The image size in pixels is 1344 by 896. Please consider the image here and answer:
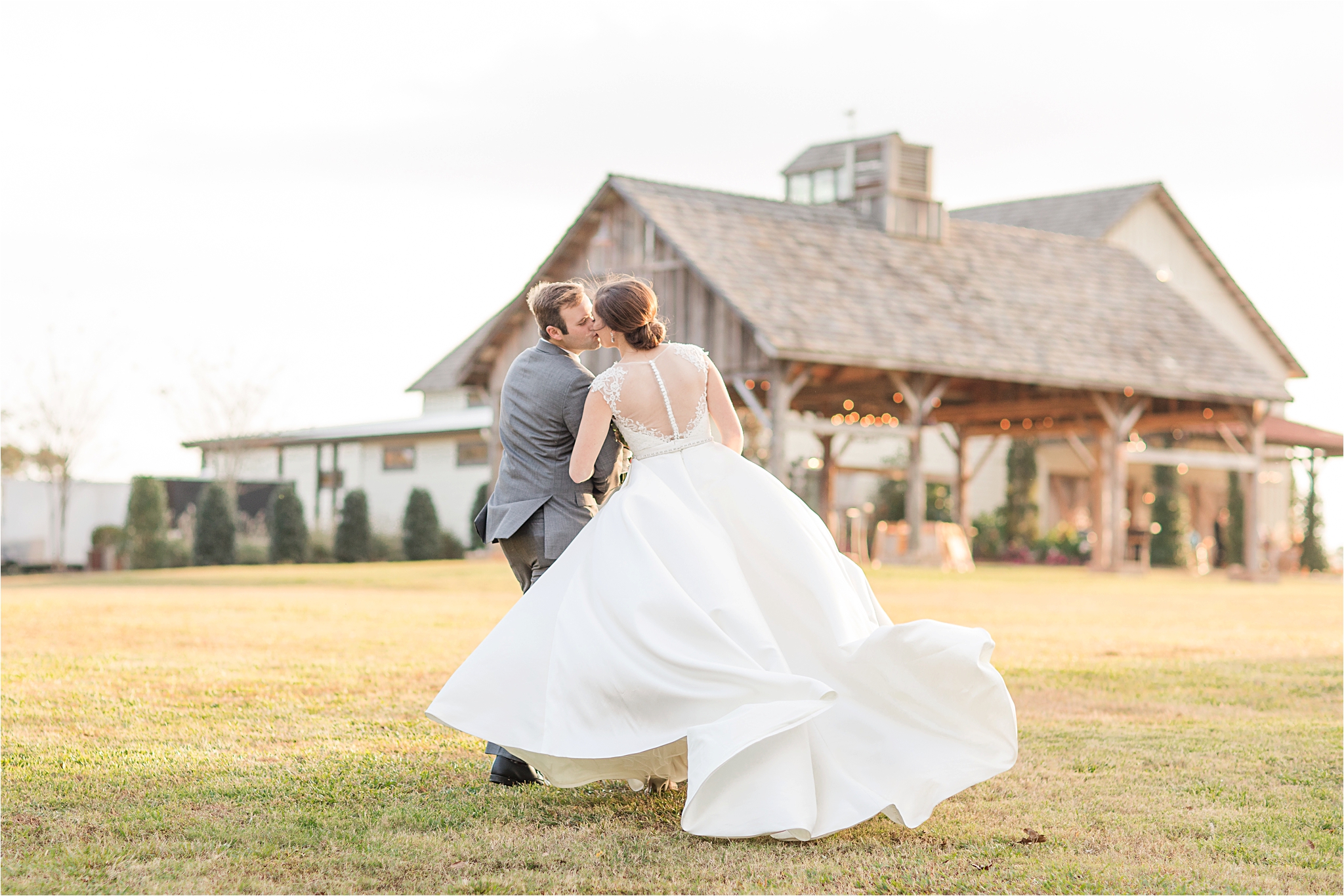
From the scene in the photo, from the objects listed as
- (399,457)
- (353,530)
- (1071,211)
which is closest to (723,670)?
(353,530)

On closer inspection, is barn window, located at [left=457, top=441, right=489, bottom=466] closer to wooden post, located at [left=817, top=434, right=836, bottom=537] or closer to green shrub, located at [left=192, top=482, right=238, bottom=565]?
green shrub, located at [left=192, top=482, right=238, bottom=565]

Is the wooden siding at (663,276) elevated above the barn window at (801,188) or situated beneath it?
Answer: situated beneath

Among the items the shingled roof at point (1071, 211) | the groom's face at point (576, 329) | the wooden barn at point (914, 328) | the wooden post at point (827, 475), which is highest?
the shingled roof at point (1071, 211)

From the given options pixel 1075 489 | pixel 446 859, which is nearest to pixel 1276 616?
pixel 446 859

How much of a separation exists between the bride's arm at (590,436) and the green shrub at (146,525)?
20871mm

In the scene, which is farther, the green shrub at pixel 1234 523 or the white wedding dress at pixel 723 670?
the green shrub at pixel 1234 523

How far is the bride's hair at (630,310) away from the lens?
4.64 m

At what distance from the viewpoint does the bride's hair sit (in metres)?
4.64

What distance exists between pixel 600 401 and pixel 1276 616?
40.0 feet

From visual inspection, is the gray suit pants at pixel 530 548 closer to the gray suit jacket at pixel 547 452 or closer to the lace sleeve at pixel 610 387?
the gray suit jacket at pixel 547 452

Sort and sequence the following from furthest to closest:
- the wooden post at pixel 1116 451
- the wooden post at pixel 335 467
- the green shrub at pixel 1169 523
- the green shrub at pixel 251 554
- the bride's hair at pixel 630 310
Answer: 1. the wooden post at pixel 335 467
2. the green shrub at pixel 1169 523
3. the green shrub at pixel 251 554
4. the wooden post at pixel 1116 451
5. the bride's hair at pixel 630 310

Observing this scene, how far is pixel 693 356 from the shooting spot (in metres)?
4.77

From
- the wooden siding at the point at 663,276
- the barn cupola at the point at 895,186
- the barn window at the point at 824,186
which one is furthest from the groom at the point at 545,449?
the barn window at the point at 824,186

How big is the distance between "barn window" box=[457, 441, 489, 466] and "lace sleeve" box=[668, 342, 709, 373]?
Answer: 25848mm
